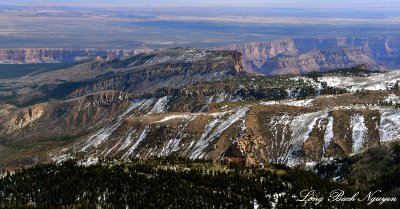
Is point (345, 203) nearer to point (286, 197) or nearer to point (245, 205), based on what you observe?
point (286, 197)

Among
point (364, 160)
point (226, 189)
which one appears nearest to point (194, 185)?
point (226, 189)

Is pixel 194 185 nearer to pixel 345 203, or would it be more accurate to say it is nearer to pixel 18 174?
pixel 345 203

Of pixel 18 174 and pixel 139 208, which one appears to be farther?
pixel 18 174

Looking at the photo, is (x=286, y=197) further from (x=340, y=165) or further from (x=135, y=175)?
(x=340, y=165)

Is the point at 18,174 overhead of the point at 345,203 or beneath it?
beneath

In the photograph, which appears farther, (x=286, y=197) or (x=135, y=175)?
(x=135, y=175)

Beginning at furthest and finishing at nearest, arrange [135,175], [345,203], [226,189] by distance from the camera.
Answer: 1. [135,175]
2. [226,189]
3. [345,203]

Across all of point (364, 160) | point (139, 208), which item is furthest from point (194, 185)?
point (364, 160)

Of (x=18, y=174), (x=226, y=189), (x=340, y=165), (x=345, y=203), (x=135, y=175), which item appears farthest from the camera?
(x=340, y=165)

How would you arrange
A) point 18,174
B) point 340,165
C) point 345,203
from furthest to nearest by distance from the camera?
1. point 340,165
2. point 18,174
3. point 345,203
